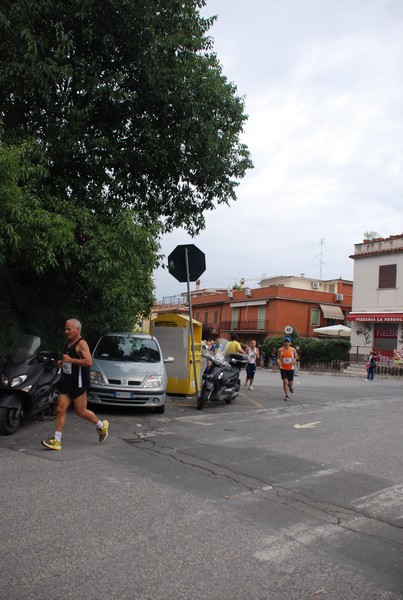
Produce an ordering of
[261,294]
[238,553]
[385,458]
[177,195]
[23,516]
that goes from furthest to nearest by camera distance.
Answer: [261,294] → [177,195] → [385,458] → [23,516] → [238,553]

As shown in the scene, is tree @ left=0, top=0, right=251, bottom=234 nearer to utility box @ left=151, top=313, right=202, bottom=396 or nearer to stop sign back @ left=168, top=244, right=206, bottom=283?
stop sign back @ left=168, top=244, right=206, bottom=283

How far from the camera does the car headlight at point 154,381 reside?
986 centimetres

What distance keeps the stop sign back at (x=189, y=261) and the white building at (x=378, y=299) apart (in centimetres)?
2596

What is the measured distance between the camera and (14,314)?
1008 cm

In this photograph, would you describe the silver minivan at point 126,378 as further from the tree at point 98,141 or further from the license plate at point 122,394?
the tree at point 98,141

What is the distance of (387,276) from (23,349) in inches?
1302

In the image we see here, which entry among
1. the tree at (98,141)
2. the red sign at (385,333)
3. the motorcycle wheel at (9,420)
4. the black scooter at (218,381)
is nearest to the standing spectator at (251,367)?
the black scooter at (218,381)

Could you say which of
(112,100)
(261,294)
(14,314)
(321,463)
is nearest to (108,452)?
(321,463)

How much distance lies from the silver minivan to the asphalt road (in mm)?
1015

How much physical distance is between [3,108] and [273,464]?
7738mm

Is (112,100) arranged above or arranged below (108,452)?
above

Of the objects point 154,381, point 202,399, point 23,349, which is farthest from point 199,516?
point 202,399

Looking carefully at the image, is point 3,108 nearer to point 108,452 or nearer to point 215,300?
point 108,452

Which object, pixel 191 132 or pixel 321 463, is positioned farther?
pixel 191 132
